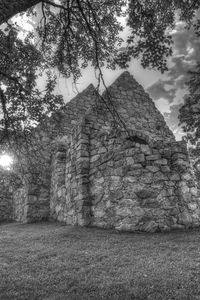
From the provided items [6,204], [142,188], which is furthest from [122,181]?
[6,204]

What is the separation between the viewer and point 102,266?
4652 millimetres

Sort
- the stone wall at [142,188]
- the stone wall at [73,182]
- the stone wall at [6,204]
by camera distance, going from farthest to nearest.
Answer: the stone wall at [6,204], the stone wall at [73,182], the stone wall at [142,188]

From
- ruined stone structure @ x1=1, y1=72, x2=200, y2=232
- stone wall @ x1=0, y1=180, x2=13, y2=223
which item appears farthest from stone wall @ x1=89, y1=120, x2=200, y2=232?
stone wall @ x1=0, y1=180, x2=13, y2=223

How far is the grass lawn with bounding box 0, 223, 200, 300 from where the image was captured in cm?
363

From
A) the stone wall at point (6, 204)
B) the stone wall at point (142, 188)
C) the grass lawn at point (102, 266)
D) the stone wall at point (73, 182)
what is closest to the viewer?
the grass lawn at point (102, 266)

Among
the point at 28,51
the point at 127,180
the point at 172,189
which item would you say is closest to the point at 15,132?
the point at 28,51

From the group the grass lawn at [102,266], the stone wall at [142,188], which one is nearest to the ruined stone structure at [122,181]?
the stone wall at [142,188]

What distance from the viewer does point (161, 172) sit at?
25.1 feet

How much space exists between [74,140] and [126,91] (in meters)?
5.66

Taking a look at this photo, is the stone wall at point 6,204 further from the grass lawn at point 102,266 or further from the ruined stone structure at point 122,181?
the grass lawn at point 102,266

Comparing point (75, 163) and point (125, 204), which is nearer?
point (125, 204)

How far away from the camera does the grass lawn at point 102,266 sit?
3635 millimetres

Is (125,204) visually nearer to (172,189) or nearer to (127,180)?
(127,180)

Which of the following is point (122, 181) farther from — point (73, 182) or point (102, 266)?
point (102, 266)
